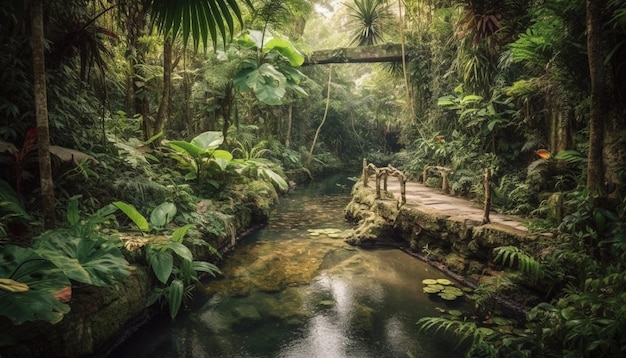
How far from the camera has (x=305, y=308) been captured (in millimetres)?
5105

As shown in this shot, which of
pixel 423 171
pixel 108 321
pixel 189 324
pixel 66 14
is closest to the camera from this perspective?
pixel 108 321

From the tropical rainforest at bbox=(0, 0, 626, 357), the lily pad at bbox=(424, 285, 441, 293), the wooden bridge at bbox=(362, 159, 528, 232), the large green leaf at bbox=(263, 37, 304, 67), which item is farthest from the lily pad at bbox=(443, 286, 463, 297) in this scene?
the large green leaf at bbox=(263, 37, 304, 67)

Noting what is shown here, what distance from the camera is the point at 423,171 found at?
10.8 m

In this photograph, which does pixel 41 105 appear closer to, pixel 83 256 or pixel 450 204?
pixel 83 256

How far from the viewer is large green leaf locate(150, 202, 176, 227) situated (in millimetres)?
5449

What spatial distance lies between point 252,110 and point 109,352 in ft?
38.5

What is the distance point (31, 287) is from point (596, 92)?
5.89m

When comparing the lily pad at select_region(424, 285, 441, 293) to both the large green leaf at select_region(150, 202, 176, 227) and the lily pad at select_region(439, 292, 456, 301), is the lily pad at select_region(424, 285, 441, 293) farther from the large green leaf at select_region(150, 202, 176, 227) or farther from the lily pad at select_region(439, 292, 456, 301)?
the large green leaf at select_region(150, 202, 176, 227)

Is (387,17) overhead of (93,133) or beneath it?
overhead

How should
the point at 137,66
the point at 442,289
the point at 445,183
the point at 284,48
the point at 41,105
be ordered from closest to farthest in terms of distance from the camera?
the point at 41,105 → the point at 442,289 → the point at 137,66 → the point at 445,183 → the point at 284,48

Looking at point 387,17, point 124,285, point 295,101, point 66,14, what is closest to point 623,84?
point 124,285

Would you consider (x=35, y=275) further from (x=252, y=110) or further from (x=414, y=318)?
(x=252, y=110)

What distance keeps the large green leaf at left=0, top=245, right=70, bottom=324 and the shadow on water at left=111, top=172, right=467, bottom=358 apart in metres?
1.53

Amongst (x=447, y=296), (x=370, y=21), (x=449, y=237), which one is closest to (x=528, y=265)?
(x=447, y=296)
